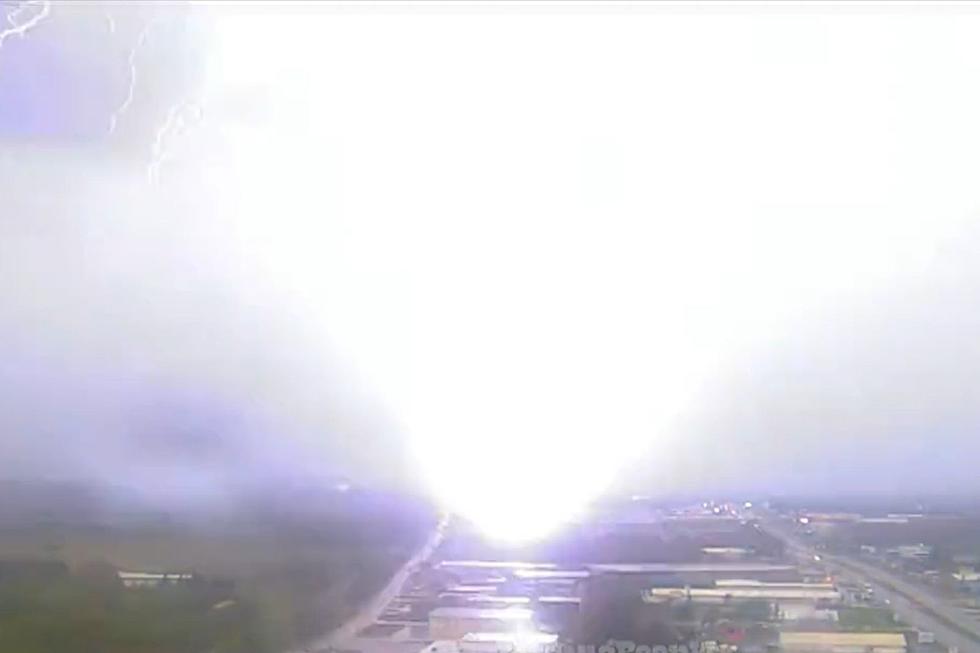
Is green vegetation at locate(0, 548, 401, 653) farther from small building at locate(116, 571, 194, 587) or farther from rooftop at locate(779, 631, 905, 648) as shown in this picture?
rooftop at locate(779, 631, 905, 648)

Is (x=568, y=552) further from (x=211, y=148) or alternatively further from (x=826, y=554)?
(x=211, y=148)

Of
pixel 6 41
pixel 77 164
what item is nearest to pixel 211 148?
pixel 77 164

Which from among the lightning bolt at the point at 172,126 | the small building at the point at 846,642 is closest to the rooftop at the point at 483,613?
the small building at the point at 846,642

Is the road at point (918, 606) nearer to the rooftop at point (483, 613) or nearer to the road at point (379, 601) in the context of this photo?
the rooftop at point (483, 613)

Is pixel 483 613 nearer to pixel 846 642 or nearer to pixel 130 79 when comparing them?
pixel 846 642

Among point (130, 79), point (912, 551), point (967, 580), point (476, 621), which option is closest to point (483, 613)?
point (476, 621)

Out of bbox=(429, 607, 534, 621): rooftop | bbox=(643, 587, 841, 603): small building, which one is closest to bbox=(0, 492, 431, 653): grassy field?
bbox=(429, 607, 534, 621): rooftop
